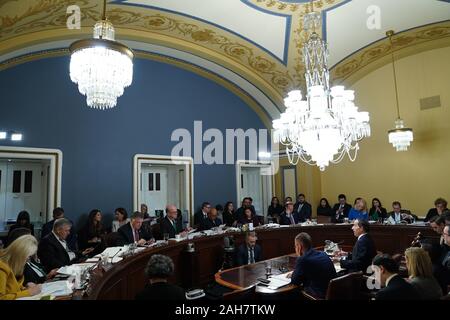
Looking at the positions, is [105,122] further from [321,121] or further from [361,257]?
[361,257]

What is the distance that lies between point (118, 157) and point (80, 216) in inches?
52.4

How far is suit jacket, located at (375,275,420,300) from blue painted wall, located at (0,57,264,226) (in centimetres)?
512

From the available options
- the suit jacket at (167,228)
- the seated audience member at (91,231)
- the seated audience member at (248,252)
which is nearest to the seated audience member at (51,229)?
the seated audience member at (91,231)

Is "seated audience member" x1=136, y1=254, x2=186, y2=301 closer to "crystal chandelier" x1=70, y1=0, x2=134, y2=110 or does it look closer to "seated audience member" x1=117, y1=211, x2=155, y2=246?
"crystal chandelier" x1=70, y1=0, x2=134, y2=110

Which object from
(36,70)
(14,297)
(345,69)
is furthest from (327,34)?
(14,297)

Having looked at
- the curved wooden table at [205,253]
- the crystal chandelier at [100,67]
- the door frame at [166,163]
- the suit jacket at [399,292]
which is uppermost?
the crystal chandelier at [100,67]

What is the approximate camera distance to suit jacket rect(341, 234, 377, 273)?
3352 millimetres

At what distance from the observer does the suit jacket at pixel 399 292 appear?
206 cm

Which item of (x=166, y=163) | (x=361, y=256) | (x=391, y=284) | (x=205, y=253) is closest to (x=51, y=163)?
(x=166, y=163)

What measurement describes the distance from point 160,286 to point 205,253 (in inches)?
118

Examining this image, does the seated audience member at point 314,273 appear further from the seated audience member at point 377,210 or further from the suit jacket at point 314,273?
the seated audience member at point 377,210

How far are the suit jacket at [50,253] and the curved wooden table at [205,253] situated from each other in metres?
0.63

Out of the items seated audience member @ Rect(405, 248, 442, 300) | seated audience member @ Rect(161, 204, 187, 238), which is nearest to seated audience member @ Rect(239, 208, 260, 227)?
seated audience member @ Rect(161, 204, 187, 238)
